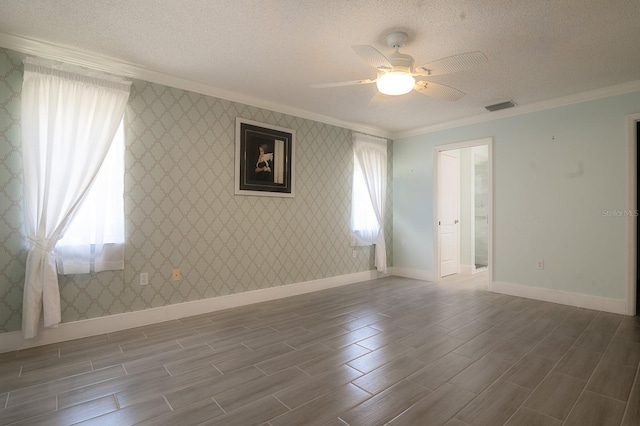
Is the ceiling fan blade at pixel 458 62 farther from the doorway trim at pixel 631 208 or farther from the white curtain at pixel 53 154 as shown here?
the white curtain at pixel 53 154

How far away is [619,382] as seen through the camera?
2.17m

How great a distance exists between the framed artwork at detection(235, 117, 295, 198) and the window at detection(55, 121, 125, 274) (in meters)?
1.24

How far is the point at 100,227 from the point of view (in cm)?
302

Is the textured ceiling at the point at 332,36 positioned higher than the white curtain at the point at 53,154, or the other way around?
the textured ceiling at the point at 332,36

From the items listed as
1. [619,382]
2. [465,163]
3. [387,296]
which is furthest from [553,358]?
[465,163]

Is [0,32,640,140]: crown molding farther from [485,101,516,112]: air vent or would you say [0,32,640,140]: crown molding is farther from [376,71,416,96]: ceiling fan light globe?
[376,71,416,96]: ceiling fan light globe

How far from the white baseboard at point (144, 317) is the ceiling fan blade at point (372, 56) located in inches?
116

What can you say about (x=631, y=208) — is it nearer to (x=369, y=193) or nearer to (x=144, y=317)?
(x=369, y=193)

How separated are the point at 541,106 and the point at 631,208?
1.57 meters

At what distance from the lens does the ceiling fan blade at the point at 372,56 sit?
2160mm

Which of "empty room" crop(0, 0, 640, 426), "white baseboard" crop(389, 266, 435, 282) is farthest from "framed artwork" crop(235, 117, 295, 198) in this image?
"white baseboard" crop(389, 266, 435, 282)

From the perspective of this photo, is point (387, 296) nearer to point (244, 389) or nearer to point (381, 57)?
point (244, 389)

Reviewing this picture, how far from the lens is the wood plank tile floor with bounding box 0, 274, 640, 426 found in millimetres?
1834

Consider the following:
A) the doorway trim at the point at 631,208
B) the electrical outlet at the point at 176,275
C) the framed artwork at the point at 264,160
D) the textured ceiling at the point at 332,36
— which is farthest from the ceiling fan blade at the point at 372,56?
the doorway trim at the point at 631,208
